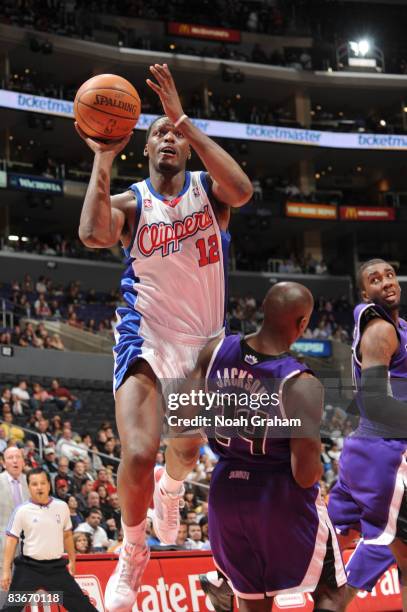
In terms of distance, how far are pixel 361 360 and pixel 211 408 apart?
52.6 inches

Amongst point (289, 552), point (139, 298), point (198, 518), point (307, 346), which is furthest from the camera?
point (307, 346)

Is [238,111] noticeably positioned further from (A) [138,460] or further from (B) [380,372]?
(A) [138,460]

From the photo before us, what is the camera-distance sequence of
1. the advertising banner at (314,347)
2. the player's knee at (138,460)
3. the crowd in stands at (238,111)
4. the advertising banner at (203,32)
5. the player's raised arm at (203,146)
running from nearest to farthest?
1. the player's knee at (138,460)
2. the player's raised arm at (203,146)
3. the advertising banner at (314,347)
4. the crowd in stands at (238,111)
5. the advertising banner at (203,32)

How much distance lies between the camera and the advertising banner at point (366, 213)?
3359 cm

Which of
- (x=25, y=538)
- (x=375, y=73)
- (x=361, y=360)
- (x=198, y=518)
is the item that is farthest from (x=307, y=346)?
(x=361, y=360)

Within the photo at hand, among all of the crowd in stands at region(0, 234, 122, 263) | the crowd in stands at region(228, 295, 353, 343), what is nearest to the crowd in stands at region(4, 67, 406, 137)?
the crowd in stands at region(0, 234, 122, 263)

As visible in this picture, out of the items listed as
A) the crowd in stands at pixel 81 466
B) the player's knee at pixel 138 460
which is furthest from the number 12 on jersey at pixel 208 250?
the crowd in stands at pixel 81 466

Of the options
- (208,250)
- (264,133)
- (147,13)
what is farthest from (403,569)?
(147,13)

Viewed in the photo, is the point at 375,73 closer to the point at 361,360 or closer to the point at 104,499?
the point at 104,499

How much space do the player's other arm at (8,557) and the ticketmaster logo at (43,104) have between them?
22.5 metres

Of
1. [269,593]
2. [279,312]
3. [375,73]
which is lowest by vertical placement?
[269,593]

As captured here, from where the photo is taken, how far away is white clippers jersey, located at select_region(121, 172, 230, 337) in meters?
4.63

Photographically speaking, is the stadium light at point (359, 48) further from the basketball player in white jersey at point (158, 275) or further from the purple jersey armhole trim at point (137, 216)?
the purple jersey armhole trim at point (137, 216)

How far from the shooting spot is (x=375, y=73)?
35.0 m
